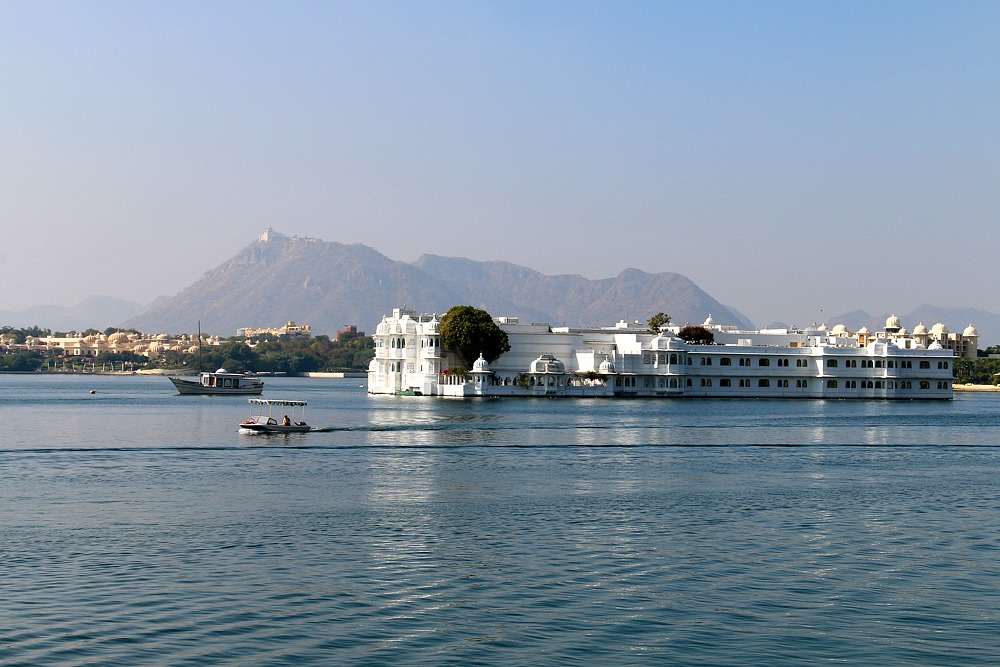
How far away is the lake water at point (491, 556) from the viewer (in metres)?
18.2

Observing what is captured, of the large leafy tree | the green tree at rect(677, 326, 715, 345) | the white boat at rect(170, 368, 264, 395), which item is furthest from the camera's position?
the green tree at rect(677, 326, 715, 345)

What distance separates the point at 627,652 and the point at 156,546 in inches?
474

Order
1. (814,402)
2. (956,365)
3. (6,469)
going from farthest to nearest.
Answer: (956,365), (814,402), (6,469)

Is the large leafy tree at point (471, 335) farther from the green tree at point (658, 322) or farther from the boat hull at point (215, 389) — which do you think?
the green tree at point (658, 322)

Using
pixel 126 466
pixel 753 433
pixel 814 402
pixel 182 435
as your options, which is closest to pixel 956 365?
pixel 814 402

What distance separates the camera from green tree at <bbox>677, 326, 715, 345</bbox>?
411ft

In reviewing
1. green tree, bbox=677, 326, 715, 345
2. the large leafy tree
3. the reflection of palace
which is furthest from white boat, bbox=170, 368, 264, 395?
green tree, bbox=677, 326, 715, 345

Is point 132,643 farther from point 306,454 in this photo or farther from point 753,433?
point 753,433

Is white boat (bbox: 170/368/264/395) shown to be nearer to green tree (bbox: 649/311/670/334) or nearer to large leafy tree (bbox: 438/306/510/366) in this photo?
large leafy tree (bbox: 438/306/510/366)

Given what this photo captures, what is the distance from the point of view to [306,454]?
156 ft

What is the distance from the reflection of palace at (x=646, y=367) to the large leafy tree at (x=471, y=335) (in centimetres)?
138

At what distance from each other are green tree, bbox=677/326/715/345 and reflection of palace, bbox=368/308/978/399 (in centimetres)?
338

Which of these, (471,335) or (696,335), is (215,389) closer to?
(471,335)

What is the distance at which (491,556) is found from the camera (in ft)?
82.2
